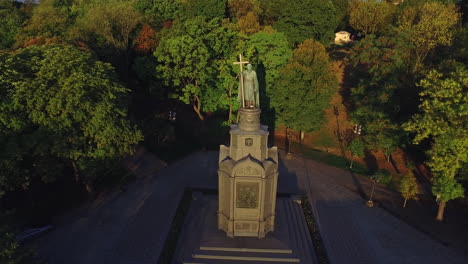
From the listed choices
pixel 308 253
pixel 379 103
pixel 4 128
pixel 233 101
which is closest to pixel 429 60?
pixel 379 103

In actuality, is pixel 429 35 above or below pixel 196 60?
above

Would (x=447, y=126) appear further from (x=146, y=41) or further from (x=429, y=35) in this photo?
(x=146, y=41)

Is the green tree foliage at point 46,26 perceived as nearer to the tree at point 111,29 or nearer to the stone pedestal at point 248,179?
the tree at point 111,29

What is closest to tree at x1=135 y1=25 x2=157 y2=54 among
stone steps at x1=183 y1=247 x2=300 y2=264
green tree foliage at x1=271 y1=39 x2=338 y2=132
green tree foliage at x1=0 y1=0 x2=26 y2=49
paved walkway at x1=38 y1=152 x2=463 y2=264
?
green tree foliage at x1=271 y1=39 x2=338 y2=132

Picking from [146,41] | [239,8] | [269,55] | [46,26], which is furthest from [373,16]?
[46,26]

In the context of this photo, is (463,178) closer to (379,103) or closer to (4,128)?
(379,103)

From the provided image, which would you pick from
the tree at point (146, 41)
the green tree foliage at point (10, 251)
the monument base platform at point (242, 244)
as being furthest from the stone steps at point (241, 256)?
the tree at point (146, 41)
